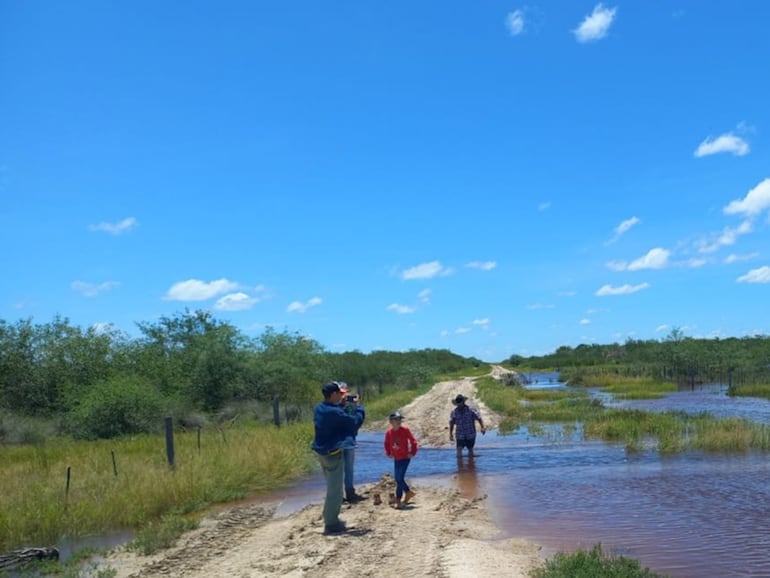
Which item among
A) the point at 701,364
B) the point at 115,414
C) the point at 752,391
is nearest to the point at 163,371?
the point at 115,414

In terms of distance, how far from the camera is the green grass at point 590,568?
693 centimetres

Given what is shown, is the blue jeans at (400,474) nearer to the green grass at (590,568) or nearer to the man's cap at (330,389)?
the man's cap at (330,389)

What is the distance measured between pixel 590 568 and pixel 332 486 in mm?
3719

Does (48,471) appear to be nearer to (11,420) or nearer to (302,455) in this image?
(302,455)

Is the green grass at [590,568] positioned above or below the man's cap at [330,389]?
below

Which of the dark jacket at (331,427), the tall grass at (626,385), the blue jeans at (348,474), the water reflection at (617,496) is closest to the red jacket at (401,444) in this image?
→ the blue jeans at (348,474)

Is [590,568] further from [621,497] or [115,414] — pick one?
[115,414]

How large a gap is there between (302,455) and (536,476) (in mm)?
6644

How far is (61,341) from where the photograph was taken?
32.1 m

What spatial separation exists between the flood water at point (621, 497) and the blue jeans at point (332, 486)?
2.51m

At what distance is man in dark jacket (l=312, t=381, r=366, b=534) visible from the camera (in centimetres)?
936

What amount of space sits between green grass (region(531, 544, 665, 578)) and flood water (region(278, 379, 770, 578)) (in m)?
1.02

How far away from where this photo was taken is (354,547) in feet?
28.4

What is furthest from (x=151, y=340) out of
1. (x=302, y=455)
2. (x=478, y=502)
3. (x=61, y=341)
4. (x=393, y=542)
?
(x=393, y=542)
